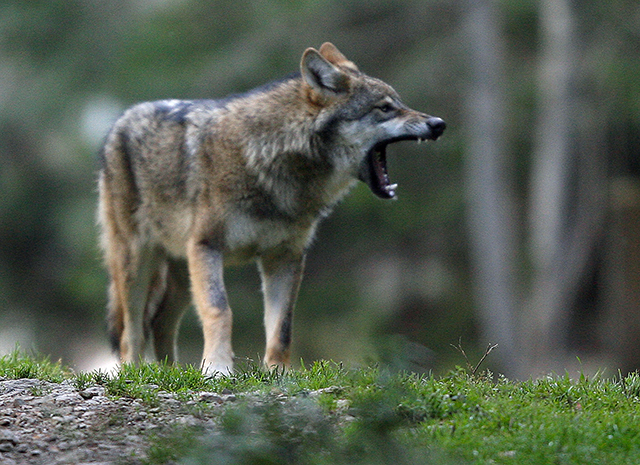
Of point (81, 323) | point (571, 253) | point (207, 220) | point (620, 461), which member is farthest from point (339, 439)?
point (81, 323)

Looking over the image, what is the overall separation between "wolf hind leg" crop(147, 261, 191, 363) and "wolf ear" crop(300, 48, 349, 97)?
2227 mm

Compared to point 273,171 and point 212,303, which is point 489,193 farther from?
point 212,303

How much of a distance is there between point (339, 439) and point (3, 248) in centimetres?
1900

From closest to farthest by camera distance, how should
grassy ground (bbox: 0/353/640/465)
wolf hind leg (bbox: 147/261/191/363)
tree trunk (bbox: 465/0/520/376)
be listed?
grassy ground (bbox: 0/353/640/465)
wolf hind leg (bbox: 147/261/191/363)
tree trunk (bbox: 465/0/520/376)

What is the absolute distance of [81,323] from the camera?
71.1 ft

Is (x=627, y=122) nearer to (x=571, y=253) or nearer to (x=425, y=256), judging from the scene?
(x=571, y=253)

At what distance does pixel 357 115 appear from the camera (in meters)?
7.57

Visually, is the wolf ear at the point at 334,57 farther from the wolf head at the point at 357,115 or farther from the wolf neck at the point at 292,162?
the wolf neck at the point at 292,162

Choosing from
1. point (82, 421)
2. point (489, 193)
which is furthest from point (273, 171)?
point (489, 193)

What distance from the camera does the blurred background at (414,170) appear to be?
1869 cm

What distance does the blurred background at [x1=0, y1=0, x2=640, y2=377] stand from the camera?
18688mm

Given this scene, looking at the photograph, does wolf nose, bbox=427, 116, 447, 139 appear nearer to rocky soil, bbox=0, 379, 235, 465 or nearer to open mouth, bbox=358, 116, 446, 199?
open mouth, bbox=358, 116, 446, 199

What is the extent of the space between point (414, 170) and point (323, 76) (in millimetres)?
12559

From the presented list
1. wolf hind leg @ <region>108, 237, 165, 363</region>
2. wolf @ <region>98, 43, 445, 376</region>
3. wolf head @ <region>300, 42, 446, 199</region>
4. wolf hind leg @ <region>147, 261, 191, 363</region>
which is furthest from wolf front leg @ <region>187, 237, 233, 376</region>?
wolf head @ <region>300, 42, 446, 199</region>
